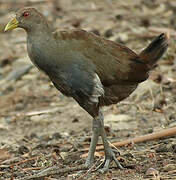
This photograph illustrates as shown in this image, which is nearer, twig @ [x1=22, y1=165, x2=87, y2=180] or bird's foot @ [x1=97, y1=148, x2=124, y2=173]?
twig @ [x1=22, y1=165, x2=87, y2=180]

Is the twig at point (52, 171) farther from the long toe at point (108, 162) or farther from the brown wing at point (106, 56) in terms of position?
the brown wing at point (106, 56)

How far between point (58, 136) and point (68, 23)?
14.8ft

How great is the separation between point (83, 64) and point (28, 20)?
0.67 metres

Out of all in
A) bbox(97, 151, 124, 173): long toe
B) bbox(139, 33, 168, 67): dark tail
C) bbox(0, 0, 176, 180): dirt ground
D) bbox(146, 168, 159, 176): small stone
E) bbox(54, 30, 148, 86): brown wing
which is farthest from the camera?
bbox(139, 33, 168, 67): dark tail

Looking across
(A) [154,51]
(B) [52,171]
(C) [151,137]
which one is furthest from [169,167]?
(A) [154,51]

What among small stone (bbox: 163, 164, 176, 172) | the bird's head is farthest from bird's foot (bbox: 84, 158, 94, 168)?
the bird's head

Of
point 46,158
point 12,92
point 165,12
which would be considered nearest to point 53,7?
point 165,12

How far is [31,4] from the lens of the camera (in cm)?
1215

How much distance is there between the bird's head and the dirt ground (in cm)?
58

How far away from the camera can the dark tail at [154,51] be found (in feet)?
18.9

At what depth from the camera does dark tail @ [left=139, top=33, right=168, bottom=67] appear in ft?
18.9

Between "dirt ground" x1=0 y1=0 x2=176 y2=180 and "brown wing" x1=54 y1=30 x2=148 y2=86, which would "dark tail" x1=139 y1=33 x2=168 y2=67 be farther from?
"dirt ground" x1=0 y1=0 x2=176 y2=180

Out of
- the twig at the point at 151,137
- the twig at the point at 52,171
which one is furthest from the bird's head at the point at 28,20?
the twig at the point at 151,137

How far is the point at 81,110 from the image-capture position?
7.62 m
